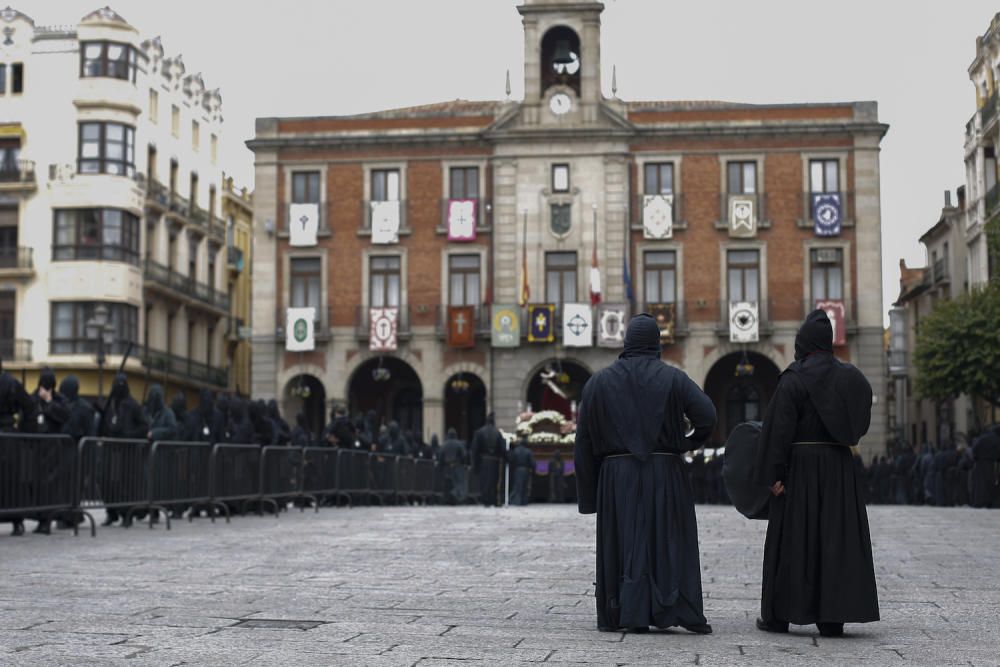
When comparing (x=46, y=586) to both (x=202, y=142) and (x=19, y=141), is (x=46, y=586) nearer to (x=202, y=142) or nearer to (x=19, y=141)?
(x=19, y=141)

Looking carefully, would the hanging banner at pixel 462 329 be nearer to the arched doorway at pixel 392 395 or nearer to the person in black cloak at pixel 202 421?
the arched doorway at pixel 392 395

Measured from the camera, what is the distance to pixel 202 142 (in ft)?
203

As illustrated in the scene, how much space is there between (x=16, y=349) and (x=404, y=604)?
44131 mm

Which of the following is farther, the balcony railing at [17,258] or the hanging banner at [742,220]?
the balcony railing at [17,258]

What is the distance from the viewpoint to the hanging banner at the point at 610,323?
49.7 metres

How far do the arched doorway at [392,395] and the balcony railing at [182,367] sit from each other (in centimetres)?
679

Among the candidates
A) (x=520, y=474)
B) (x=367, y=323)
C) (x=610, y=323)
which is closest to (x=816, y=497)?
(x=520, y=474)

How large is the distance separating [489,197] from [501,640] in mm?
44305

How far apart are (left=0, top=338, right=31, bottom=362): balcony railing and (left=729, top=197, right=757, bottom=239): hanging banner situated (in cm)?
2302

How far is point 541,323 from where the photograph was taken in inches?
1981

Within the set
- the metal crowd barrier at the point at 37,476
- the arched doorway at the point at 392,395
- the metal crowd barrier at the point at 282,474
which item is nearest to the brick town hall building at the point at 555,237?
the arched doorway at the point at 392,395

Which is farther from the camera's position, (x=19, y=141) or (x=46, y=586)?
(x=19, y=141)

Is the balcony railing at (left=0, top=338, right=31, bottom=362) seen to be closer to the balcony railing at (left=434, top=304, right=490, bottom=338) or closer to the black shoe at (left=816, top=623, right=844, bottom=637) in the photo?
the balcony railing at (left=434, top=304, right=490, bottom=338)

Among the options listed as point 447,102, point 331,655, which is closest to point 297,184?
point 447,102
